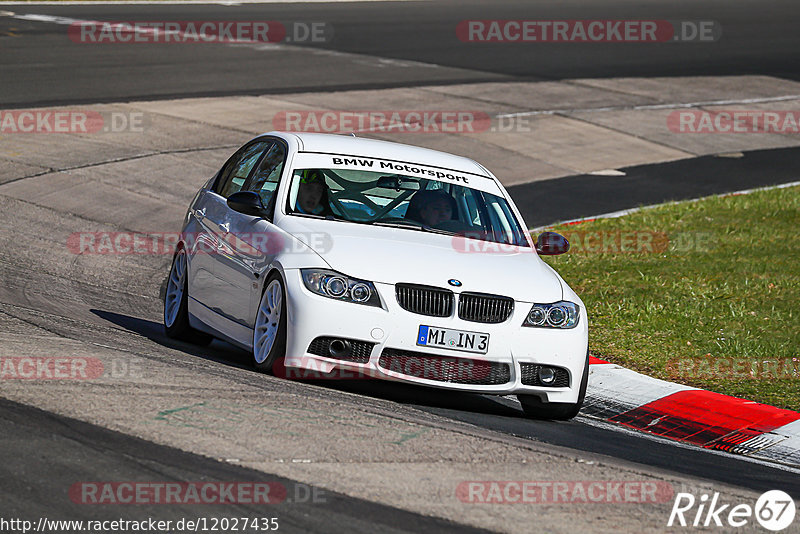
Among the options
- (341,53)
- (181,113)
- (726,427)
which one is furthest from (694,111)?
(726,427)

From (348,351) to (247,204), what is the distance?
1464 millimetres

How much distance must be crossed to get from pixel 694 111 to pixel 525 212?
9643mm

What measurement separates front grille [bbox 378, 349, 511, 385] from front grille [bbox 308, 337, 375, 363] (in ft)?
0.32

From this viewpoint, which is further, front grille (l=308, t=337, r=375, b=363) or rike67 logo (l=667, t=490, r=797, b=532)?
front grille (l=308, t=337, r=375, b=363)

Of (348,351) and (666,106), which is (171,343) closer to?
(348,351)

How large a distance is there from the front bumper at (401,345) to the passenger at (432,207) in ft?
3.98

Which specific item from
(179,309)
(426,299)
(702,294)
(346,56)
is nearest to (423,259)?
(426,299)

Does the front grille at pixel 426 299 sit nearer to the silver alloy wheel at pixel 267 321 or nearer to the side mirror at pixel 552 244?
the silver alloy wheel at pixel 267 321

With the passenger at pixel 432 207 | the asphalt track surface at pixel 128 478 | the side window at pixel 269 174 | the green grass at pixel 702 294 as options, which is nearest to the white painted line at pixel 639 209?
the green grass at pixel 702 294

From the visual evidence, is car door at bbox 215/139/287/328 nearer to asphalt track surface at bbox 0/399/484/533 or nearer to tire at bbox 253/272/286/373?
tire at bbox 253/272/286/373

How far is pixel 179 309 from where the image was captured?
9.62m

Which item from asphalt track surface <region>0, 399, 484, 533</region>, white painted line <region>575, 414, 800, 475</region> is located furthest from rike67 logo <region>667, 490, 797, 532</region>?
white painted line <region>575, 414, 800, 475</region>

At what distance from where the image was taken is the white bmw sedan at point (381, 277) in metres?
7.73

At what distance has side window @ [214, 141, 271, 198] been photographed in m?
9.62
